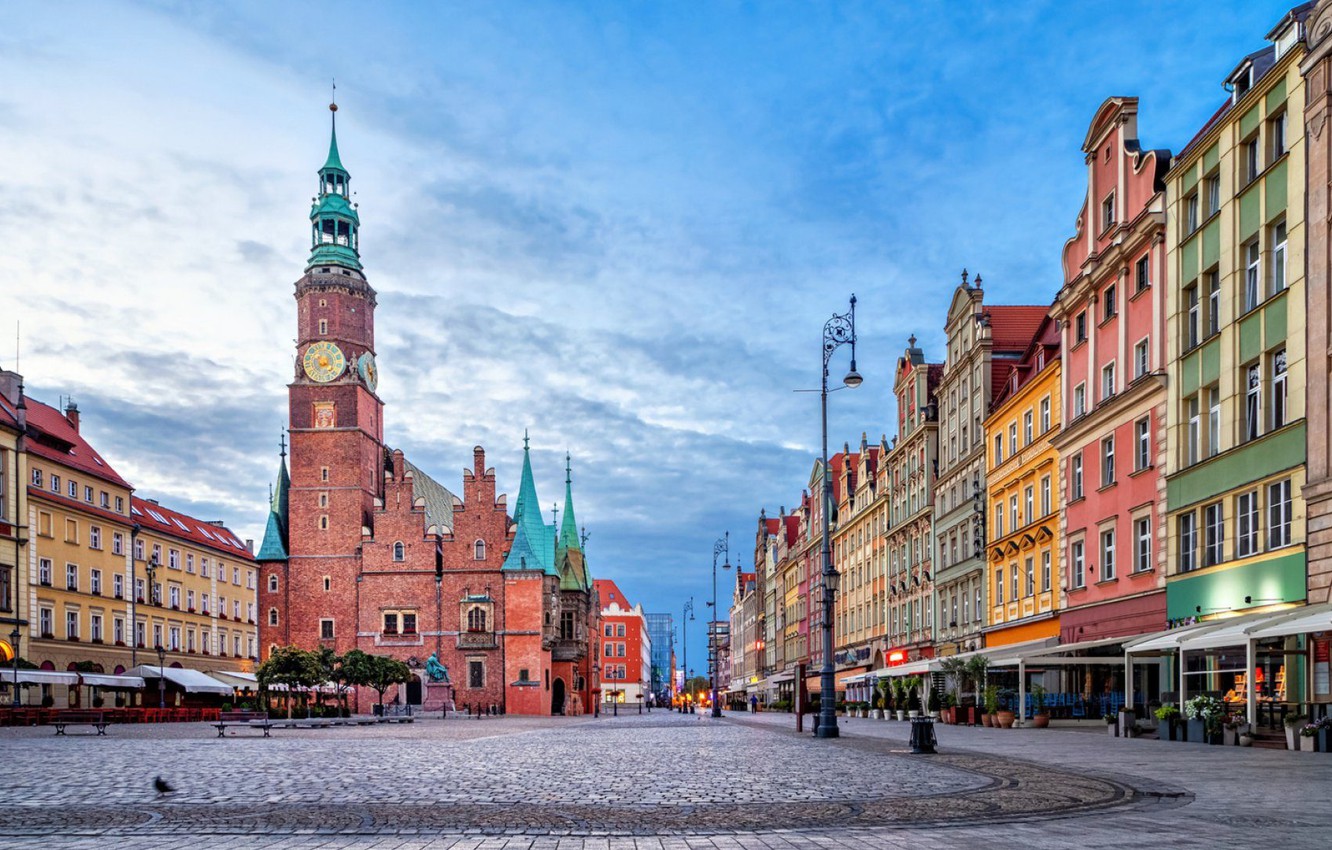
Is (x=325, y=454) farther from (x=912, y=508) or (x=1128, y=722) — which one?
(x=1128, y=722)

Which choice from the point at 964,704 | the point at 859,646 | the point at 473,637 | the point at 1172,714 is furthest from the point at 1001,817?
the point at 473,637

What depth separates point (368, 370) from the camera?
9306 cm

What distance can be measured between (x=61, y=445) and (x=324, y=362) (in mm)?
29256

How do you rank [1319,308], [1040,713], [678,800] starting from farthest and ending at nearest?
1. [1040,713]
2. [1319,308]
3. [678,800]

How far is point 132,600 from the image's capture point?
68.1m

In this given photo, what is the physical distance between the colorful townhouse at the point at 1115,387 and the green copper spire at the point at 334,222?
64512mm

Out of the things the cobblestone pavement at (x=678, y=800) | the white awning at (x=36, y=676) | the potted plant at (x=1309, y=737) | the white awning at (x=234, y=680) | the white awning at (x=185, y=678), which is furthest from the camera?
the white awning at (x=234, y=680)

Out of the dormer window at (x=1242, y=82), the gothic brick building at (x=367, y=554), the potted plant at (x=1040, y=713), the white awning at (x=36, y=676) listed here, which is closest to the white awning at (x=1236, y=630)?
the potted plant at (x=1040, y=713)

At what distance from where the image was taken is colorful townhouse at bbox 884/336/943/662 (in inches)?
2288

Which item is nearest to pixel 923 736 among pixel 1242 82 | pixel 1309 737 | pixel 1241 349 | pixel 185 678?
pixel 1309 737

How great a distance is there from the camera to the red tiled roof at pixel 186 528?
239ft

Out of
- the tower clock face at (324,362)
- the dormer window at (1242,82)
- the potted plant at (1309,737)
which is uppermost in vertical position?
the tower clock face at (324,362)

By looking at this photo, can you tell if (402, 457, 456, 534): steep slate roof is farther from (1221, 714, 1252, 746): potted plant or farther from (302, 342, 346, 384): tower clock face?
(1221, 714, 1252, 746): potted plant

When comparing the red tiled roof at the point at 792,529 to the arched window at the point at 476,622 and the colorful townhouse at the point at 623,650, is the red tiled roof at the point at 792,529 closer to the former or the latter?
the arched window at the point at 476,622
